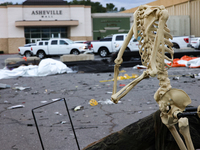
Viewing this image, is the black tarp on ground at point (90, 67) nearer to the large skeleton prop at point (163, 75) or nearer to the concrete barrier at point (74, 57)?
the concrete barrier at point (74, 57)

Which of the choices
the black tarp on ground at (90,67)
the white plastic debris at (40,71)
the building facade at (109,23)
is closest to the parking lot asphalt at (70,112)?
the white plastic debris at (40,71)

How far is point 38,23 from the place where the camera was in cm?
3656

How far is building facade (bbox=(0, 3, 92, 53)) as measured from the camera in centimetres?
3656

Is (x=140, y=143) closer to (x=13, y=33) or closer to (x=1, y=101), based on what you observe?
(x=1, y=101)

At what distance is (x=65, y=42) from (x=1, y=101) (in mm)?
16059

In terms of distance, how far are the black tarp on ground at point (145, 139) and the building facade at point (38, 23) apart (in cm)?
3553

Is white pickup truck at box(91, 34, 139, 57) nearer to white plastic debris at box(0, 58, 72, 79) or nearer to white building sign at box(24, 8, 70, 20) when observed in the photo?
white plastic debris at box(0, 58, 72, 79)

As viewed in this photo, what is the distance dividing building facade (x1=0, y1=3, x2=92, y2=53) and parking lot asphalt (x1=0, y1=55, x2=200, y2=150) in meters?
29.6

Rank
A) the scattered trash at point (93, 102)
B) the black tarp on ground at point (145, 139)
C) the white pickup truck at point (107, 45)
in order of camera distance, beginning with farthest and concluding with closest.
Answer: the white pickup truck at point (107, 45) → the scattered trash at point (93, 102) → the black tarp on ground at point (145, 139)

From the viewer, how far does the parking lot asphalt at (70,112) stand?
4129mm

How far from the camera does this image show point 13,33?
37031 millimetres

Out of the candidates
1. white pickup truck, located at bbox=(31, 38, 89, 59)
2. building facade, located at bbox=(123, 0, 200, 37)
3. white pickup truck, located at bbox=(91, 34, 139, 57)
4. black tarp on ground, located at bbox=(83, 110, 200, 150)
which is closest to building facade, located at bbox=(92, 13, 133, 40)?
building facade, located at bbox=(123, 0, 200, 37)

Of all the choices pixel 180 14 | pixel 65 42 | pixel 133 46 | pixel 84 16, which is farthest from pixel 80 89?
pixel 84 16

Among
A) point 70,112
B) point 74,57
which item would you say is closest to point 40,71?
point 74,57
